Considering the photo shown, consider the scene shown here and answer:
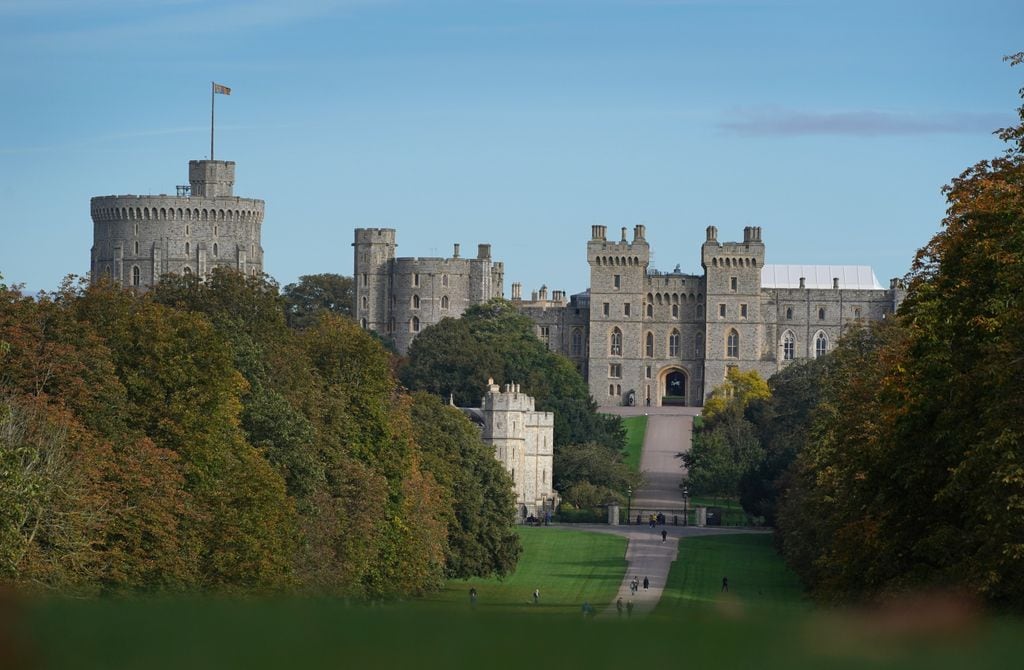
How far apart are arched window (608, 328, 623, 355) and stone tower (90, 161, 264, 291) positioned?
3154 cm

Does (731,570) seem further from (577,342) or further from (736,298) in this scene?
(577,342)

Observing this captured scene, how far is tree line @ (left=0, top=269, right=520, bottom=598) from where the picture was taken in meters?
29.3

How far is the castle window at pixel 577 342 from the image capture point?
14250cm

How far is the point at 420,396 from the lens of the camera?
234ft

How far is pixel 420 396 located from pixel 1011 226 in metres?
49.4

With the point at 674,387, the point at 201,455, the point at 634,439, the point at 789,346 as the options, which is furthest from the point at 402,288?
the point at 201,455

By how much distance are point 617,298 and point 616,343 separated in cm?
349

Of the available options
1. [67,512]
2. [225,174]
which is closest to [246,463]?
[67,512]

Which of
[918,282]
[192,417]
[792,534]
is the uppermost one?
[918,282]

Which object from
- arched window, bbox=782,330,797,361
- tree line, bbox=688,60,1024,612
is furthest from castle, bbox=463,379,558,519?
tree line, bbox=688,60,1024,612

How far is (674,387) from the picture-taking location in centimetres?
14138

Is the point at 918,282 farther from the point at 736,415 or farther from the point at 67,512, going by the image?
the point at 736,415

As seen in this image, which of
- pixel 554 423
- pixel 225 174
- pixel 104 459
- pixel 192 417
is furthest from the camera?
pixel 225 174

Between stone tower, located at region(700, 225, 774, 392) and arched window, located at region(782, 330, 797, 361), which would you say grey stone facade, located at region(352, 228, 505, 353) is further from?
arched window, located at region(782, 330, 797, 361)
